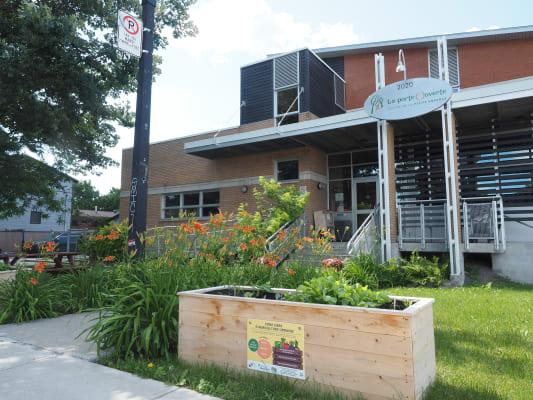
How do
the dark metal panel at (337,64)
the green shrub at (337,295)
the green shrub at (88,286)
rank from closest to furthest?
the green shrub at (337,295) < the green shrub at (88,286) < the dark metal panel at (337,64)

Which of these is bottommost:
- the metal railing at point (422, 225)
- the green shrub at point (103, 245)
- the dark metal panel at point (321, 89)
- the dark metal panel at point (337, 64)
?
the green shrub at point (103, 245)

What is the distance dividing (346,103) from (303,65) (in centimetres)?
333

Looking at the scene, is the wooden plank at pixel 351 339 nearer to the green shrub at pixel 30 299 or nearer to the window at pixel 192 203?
the green shrub at pixel 30 299

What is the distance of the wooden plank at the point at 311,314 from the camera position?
9.30 ft

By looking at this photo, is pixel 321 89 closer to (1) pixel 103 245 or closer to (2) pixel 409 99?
(2) pixel 409 99

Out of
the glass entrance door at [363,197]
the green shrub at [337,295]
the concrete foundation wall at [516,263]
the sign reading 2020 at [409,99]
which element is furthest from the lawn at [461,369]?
the glass entrance door at [363,197]

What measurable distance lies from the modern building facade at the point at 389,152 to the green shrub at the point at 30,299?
402 centimetres

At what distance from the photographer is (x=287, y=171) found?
14367mm

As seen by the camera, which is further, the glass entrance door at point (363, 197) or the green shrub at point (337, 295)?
the glass entrance door at point (363, 197)

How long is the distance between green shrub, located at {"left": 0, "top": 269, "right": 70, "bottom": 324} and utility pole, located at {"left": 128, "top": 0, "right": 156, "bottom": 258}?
2070 mm

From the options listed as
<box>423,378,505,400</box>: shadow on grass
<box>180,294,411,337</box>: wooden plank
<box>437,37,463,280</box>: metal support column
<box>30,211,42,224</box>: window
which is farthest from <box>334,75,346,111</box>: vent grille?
<box>30,211,42,224</box>: window

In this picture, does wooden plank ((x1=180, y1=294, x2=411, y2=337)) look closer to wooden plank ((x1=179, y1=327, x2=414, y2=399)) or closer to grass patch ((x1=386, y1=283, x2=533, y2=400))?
wooden plank ((x1=179, y1=327, x2=414, y2=399))

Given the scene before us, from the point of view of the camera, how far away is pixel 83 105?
12672mm

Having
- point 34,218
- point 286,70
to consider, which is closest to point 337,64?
point 286,70
